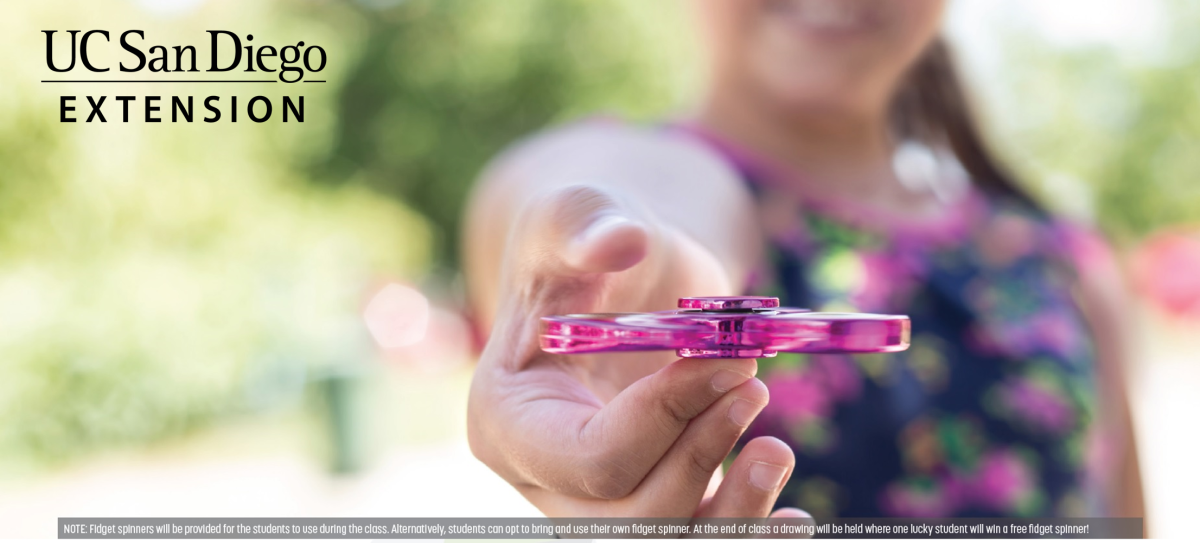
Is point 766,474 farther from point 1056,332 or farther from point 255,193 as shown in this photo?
point 255,193

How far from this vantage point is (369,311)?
10.5 m

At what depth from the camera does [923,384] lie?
2.16m

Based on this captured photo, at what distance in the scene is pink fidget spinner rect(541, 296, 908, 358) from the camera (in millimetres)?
937

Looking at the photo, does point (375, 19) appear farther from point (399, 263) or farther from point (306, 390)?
point (306, 390)

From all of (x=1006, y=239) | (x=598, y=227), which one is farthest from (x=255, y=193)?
(x=598, y=227)

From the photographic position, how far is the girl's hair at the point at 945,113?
2891 mm

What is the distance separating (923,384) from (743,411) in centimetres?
131

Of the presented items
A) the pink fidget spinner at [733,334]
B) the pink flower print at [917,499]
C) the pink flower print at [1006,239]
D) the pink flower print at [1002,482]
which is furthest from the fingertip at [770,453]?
the pink flower print at [1006,239]

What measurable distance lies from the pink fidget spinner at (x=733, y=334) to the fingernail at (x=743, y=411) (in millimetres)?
54

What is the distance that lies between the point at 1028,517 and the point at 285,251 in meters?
7.76

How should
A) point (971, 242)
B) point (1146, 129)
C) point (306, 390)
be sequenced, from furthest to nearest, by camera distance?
point (1146, 129)
point (306, 390)
point (971, 242)

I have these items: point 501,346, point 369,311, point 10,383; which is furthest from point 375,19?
point 501,346

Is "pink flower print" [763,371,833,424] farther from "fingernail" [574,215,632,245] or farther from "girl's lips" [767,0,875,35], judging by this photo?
"fingernail" [574,215,632,245]

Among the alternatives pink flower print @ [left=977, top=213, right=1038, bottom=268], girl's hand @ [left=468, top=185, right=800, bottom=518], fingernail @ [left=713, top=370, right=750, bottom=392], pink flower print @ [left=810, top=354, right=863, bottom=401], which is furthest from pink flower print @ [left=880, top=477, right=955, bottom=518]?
fingernail @ [left=713, top=370, right=750, bottom=392]
